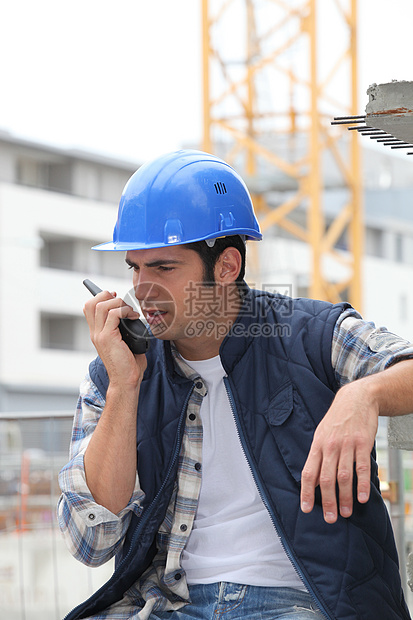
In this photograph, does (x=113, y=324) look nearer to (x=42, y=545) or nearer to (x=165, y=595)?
(x=165, y=595)

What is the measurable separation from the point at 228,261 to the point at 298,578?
104 centimetres

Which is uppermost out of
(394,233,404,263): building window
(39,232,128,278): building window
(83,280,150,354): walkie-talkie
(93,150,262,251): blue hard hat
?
(394,233,404,263): building window

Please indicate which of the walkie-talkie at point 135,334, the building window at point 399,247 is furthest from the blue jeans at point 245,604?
the building window at point 399,247

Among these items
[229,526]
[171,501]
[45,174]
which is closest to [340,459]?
[229,526]

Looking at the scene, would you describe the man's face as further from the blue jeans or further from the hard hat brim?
the blue jeans

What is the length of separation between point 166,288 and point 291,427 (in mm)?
588

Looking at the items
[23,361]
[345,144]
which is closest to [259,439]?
[345,144]

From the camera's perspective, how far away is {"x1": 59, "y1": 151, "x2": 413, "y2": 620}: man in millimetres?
2398

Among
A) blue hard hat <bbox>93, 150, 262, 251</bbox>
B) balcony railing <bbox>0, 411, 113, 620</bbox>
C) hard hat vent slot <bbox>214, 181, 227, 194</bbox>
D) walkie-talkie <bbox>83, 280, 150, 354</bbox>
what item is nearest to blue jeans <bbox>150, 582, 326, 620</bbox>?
walkie-talkie <bbox>83, 280, 150, 354</bbox>

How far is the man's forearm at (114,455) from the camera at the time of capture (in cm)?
248

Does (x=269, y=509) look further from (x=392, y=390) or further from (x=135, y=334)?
(x=135, y=334)

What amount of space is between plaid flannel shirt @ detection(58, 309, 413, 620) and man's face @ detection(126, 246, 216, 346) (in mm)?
188

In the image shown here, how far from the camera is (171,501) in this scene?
2.64m

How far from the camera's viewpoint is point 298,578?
2477 millimetres
